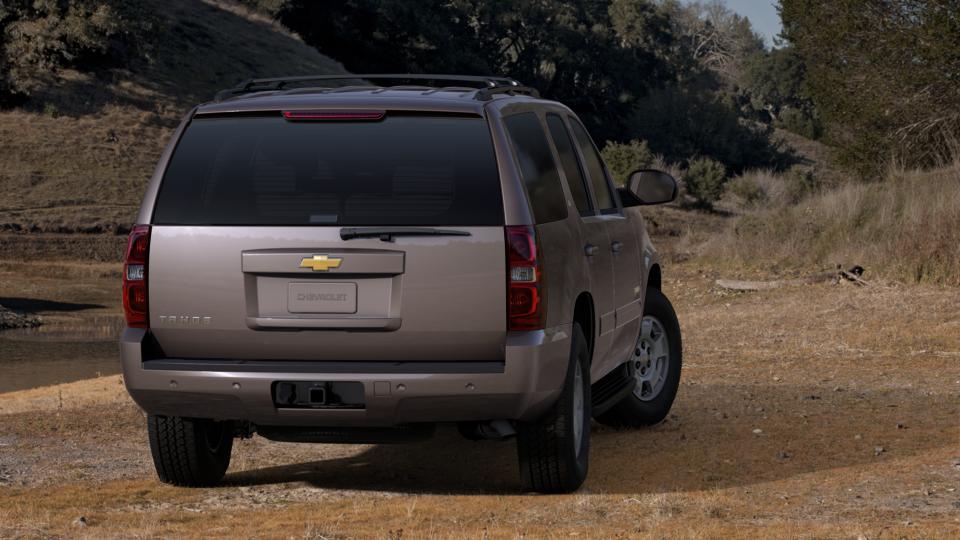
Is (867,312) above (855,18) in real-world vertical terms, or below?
below

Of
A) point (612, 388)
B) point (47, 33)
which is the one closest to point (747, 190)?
point (47, 33)

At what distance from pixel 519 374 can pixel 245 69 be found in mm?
52854

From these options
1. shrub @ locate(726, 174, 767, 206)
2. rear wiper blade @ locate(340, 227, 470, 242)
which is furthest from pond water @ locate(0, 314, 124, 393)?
shrub @ locate(726, 174, 767, 206)

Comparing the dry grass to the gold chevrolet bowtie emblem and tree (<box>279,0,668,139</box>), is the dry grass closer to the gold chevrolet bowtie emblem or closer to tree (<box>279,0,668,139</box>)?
the gold chevrolet bowtie emblem

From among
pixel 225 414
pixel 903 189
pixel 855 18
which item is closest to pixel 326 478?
pixel 225 414

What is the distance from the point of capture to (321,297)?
6695mm

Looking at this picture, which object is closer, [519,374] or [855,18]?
[519,374]

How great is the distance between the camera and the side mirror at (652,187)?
9094 millimetres

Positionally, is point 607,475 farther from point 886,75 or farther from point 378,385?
point 886,75

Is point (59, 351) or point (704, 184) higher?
point (59, 351)

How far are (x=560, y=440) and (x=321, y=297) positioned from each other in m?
1.42

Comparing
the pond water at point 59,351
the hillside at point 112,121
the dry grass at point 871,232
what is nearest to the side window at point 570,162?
the pond water at point 59,351

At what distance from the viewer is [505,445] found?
9391 millimetres

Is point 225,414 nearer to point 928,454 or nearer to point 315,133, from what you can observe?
point 315,133
